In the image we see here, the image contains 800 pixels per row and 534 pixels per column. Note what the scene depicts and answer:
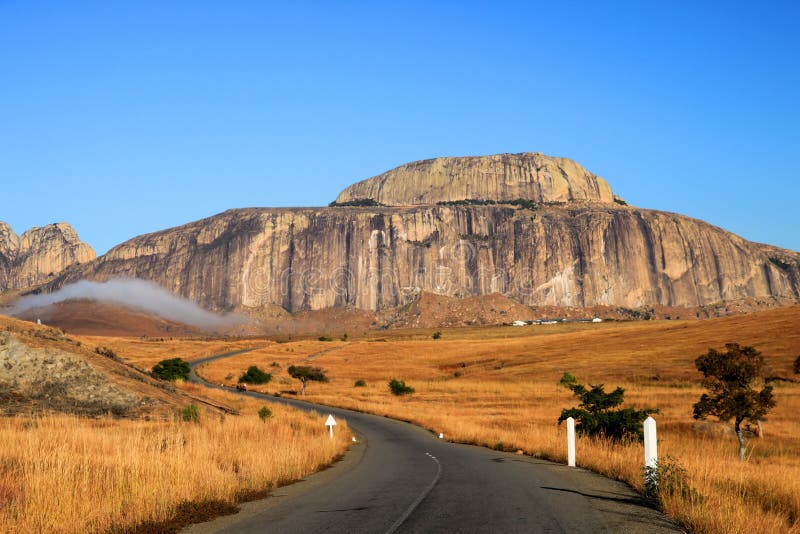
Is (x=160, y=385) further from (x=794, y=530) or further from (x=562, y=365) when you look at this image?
(x=562, y=365)

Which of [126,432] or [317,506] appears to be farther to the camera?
[126,432]

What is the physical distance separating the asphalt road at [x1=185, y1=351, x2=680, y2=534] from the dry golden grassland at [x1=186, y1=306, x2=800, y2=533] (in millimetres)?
1118

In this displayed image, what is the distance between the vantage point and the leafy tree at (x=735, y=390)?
3020cm

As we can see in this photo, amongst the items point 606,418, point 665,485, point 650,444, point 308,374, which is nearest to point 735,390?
point 606,418

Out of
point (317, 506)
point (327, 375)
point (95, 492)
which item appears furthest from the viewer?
point (327, 375)

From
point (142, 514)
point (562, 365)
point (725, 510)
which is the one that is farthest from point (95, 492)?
point (562, 365)

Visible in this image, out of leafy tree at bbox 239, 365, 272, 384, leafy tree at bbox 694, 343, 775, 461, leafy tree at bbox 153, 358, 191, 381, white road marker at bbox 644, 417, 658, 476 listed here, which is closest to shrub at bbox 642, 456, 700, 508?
white road marker at bbox 644, 417, 658, 476

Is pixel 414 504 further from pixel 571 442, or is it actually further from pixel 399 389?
pixel 399 389

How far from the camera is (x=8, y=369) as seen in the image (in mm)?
24719

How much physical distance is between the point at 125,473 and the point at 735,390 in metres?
25.7

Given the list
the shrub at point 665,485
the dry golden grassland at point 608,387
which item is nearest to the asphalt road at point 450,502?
the shrub at point 665,485

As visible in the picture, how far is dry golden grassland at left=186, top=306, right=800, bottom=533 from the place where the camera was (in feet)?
43.5

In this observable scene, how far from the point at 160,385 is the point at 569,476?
796 inches

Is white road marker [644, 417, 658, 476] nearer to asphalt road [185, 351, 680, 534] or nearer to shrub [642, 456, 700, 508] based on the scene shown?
shrub [642, 456, 700, 508]
